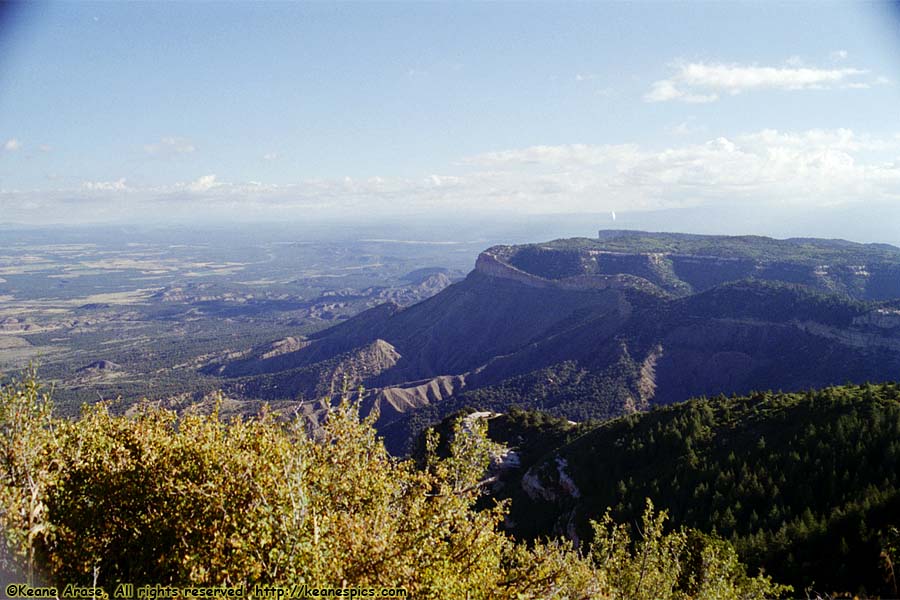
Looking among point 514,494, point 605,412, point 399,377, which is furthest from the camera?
point 399,377

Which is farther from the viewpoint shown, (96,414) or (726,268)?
(726,268)

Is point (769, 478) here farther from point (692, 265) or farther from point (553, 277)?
point (692, 265)

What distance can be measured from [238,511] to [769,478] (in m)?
29.5

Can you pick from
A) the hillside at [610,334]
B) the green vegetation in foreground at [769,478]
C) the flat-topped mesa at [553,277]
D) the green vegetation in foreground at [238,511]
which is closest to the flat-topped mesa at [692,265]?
the flat-topped mesa at [553,277]

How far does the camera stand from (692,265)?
462 feet

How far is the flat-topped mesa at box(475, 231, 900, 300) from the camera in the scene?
114 meters

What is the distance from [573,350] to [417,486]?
304 ft

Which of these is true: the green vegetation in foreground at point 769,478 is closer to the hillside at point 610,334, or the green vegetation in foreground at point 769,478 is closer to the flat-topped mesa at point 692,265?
the hillside at point 610,334

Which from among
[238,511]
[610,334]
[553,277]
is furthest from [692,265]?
[238,511]

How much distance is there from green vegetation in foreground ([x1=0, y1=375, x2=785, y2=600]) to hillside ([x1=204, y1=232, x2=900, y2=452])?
36.2 m

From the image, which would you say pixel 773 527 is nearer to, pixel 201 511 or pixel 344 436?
pixel 344 436

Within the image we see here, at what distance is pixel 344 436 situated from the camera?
11.5m

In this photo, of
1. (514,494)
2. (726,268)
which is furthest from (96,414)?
(726,268)

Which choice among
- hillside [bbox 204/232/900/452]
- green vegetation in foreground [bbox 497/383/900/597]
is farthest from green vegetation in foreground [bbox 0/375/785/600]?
hillside [bbox 204/232/900/452]
